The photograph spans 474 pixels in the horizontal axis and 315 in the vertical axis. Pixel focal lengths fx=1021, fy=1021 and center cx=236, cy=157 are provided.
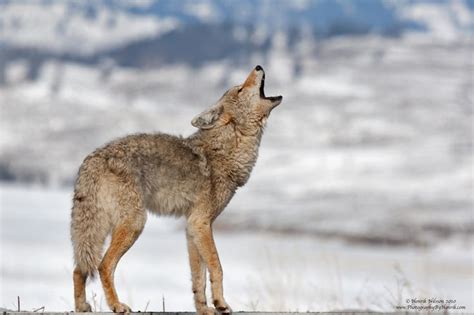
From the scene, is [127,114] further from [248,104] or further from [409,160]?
[248,104]

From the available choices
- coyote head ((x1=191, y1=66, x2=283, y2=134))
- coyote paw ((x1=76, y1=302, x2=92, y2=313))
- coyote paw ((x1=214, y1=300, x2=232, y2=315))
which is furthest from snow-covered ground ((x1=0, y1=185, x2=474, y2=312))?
coyote head ((x1=191, y1=66, x2=283, y2=134))

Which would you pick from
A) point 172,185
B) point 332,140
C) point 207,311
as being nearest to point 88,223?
point 172,185

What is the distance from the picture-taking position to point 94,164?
29.6 ft

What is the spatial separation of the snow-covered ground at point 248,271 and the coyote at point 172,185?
1264 mm

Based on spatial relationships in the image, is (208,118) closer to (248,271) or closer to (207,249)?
(207,249)

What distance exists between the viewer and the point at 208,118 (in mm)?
10320

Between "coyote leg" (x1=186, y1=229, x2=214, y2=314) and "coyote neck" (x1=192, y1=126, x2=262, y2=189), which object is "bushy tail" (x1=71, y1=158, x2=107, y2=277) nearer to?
"coyote leg" (x1=186, y1=229, x2=214, y2=314)

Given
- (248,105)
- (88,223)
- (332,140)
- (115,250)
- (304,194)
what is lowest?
(115,250)

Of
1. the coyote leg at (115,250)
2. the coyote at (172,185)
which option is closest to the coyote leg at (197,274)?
the coyote at (172,185)

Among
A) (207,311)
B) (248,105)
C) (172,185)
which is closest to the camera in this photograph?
(207,311)

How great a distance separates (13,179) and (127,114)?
1636 inches

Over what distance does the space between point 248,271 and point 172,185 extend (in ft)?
60.1

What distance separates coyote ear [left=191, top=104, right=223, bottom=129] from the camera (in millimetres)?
10203

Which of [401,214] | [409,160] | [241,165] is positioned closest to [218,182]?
[241,165]
